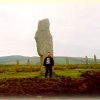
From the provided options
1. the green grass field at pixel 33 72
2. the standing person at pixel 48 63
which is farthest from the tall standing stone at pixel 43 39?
the standing person at pixel 48 63

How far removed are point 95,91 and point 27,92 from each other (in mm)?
2892

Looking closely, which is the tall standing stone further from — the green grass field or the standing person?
the standing person

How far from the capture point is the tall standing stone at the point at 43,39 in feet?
104

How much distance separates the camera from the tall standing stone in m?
31.8

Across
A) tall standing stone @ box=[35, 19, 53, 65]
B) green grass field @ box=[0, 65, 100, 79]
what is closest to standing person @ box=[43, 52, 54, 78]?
green grass field @ box=[0, 65, 100, 79]

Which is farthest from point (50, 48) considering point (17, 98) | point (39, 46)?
point (17, 98)

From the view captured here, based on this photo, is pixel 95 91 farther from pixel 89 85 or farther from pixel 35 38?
pixel 35 38

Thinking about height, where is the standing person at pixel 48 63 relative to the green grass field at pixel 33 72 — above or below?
above

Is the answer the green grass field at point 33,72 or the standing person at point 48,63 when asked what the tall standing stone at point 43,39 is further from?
the standing person at point 48,63

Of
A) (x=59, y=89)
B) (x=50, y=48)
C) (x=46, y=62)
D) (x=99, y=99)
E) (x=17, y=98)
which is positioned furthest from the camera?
(x=50, y=48)

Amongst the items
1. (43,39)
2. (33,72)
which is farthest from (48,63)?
(33,72)

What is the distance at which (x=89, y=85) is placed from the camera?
18641 millimetres

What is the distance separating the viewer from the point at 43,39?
32.0 metres

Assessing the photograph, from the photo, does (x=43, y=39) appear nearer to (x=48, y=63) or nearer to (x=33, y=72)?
(x=48, y=63)
